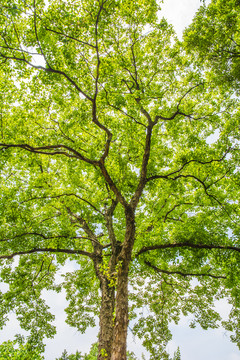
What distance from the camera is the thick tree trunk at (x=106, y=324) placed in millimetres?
6501

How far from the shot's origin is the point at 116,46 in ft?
31.7

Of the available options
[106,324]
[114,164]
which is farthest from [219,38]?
[106,324]

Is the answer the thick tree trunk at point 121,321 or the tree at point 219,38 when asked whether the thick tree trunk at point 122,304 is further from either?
the tree at point 219,38

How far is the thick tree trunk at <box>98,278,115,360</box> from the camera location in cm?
650

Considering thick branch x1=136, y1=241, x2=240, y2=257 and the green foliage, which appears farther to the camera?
the green foliage

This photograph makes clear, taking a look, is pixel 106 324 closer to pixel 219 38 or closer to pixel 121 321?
pixel 121 321

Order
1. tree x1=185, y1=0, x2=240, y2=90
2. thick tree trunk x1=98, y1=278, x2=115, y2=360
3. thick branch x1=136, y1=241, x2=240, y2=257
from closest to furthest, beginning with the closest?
thick tree trunk x1=98, y1=278, x2=115, y2=360 < tree x1=185, y1=0, x2=240, y2=90 < thick branch x1=136, y1=241, x2=240, y2=257

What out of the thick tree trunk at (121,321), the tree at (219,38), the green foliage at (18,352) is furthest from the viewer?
the green foliage at (18,352)

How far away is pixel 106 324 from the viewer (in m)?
7.11

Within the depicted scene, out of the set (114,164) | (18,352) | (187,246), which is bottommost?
(18,352)

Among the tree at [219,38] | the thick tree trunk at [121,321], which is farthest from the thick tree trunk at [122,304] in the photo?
the tree at [219,38]

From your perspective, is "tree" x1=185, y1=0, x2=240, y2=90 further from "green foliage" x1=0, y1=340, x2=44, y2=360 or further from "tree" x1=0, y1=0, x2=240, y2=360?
"green foliage" x1=0, y1=340, x2=44, y2=360

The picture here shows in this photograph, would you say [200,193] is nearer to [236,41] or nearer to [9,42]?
[236,41]

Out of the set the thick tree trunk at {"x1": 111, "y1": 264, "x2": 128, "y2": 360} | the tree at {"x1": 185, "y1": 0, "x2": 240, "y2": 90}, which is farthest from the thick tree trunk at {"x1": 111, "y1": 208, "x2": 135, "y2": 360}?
the tree at {"x1": 185, "y1": 0, "x2": 240, "y2": 90}
